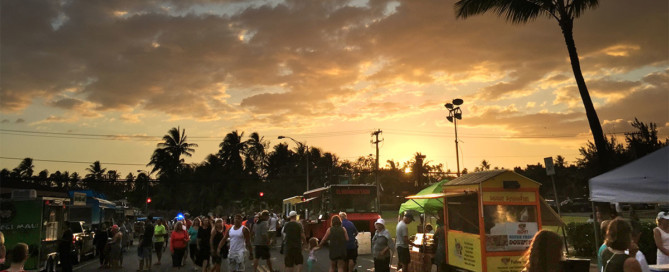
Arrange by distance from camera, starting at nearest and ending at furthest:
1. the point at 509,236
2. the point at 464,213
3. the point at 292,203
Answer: the point at 509,236, the point at 464,213, the point at 292,203

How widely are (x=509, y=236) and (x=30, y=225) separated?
13.5 m

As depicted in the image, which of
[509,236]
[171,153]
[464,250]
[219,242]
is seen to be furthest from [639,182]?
[171,153]

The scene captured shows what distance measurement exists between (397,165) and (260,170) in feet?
130

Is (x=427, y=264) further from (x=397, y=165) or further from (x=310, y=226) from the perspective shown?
(x=397, y=165)

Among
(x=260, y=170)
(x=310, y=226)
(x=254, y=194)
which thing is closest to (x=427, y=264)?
(x=310, y=226)

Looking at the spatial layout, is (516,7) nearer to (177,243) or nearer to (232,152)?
(177,243)

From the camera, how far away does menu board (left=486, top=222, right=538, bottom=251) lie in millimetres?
11312

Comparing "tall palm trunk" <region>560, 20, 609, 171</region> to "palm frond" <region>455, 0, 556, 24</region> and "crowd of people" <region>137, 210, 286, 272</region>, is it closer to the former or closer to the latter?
"palm frond" <region>455, 0, 556, 24</region>

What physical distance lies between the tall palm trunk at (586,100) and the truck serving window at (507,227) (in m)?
4.06

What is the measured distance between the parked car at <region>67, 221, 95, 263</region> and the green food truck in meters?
4.94

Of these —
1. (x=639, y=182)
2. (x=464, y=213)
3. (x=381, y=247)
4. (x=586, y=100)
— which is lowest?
(x=381, y=247)

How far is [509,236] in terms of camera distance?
11398mm

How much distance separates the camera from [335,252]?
11406mm

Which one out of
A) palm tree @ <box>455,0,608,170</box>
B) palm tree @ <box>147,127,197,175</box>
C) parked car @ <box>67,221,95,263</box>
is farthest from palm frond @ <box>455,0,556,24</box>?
palm tree @ <box>147,127,197,175</box>
